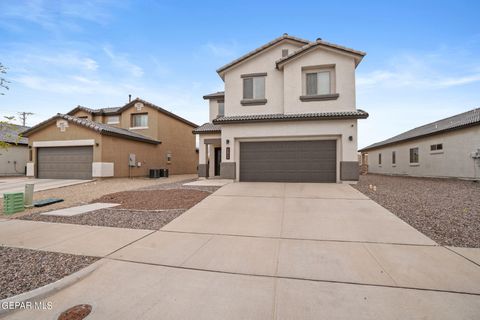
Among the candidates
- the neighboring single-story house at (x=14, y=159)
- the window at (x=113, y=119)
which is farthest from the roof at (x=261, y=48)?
the neighboring single-story house at (x=14, y=159)

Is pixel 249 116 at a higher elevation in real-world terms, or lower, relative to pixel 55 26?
lower

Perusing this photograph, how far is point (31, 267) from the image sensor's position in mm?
3426

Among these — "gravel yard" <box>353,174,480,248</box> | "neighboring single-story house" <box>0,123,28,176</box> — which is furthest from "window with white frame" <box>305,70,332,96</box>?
"neighboring single-story house" <box>0,123,28,176</box>

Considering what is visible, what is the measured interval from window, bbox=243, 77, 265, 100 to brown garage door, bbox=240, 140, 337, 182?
321 cm

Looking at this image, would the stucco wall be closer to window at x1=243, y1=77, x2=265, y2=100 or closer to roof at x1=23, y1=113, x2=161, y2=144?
roof at x1=23, y1=113, x2=161, y2=144

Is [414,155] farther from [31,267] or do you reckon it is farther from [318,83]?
[31,267]

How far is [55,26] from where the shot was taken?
32.9 feet

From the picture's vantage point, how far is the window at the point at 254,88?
44.8 feet

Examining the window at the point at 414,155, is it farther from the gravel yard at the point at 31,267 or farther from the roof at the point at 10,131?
the roof at the point at 10,131

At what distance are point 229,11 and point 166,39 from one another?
4545 mm

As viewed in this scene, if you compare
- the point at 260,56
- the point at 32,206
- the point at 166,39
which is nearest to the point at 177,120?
the point at 166,39

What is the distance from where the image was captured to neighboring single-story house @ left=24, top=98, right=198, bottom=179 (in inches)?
632

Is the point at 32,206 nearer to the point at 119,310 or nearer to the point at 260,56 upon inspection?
the point at 119,310

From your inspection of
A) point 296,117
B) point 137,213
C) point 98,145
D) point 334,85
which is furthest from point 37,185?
point 334,85
